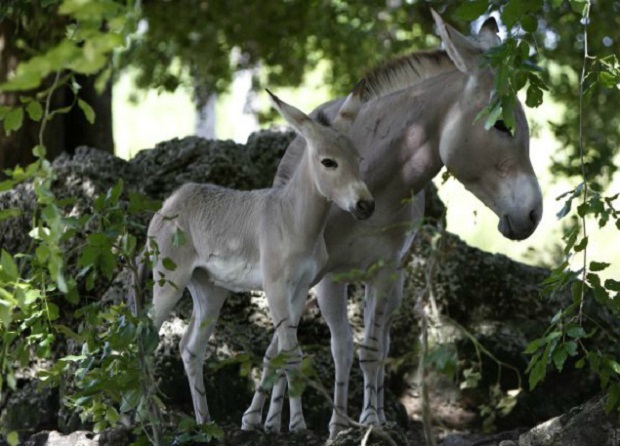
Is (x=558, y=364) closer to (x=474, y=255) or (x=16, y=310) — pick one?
(x=16, y=310)

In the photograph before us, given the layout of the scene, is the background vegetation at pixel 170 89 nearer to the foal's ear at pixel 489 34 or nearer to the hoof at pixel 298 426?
the foal's ear at pixel 489 34

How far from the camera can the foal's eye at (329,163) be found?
604 cm

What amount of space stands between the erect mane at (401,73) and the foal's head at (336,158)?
862 millimetres

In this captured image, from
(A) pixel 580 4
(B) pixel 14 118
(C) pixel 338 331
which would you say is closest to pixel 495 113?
(A) pixel 580 4

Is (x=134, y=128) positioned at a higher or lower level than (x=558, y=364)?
higher

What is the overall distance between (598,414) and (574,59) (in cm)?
797

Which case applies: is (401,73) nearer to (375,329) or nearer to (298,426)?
(375,329)

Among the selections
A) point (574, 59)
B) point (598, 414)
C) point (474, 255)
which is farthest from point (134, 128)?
point (598, 414)

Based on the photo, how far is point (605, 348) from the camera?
8.80 m

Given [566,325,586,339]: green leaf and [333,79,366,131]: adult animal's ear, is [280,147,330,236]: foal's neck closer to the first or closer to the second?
[333,79,366,131]: adult animal's ear

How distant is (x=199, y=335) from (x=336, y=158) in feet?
5.14

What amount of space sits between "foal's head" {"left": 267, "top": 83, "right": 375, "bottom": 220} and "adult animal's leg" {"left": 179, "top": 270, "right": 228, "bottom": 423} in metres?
1.17

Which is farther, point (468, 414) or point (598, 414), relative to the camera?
point (468, 414)

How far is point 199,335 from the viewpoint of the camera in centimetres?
696
